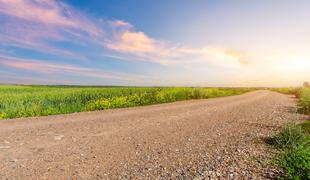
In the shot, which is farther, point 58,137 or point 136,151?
point 58,137

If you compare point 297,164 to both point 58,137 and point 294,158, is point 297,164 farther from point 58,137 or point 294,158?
point 58,137

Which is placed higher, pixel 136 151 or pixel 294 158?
pixel 294 158

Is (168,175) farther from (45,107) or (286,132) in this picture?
(45,107)

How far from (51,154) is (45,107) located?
12087 mm

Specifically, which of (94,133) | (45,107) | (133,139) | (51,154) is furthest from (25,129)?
(45,107)

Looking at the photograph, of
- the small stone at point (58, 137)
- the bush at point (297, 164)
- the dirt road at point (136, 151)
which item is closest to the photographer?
the bush at point (297, 164)

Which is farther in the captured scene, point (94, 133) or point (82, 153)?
point (94, 133)

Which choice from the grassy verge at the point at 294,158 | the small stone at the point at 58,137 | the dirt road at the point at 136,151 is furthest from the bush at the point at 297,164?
the small stone at the point at 58,137

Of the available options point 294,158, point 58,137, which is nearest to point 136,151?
point 58,137

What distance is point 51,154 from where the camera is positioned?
25.4ft

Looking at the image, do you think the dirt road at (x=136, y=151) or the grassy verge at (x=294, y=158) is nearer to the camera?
the grassy verge at (x=294, y=158)

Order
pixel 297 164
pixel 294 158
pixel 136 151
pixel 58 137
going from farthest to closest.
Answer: pixel 58 137 → pixel 136 151 → pixel 294 158 → pixel 297 164

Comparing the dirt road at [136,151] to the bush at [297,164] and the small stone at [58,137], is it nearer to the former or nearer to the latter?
the small stone at [58,137]

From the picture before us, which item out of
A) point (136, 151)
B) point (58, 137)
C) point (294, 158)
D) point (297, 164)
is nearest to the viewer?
point (297, 164)
